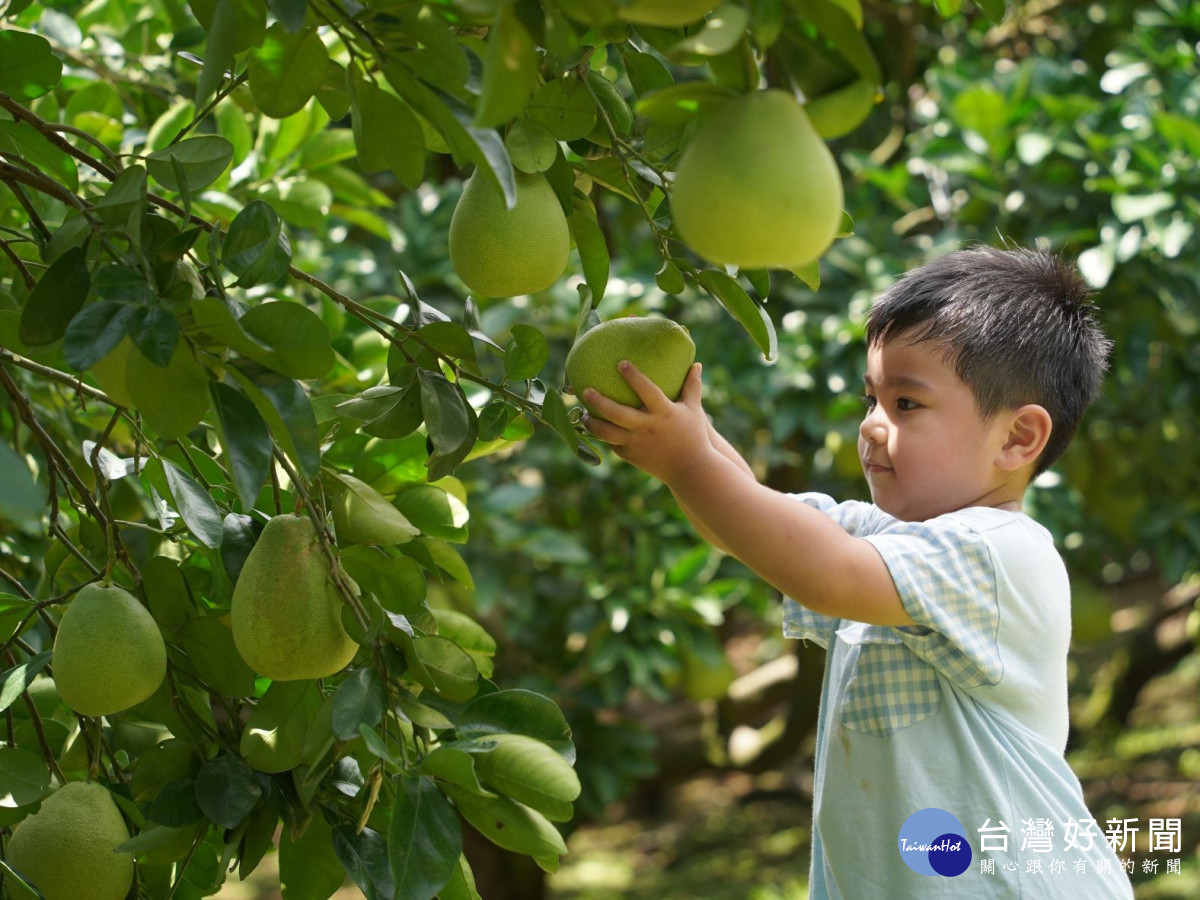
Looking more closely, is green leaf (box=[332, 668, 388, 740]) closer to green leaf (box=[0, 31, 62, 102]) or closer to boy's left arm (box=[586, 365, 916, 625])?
boy's left arm (box=[586, 365, 916, 625])

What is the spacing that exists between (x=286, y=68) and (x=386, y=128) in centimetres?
10

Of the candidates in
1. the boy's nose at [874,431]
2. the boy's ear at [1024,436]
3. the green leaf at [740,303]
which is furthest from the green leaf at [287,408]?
the boy's ear at [1024,436]

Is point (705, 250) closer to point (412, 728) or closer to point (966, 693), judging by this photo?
point (412, 728)

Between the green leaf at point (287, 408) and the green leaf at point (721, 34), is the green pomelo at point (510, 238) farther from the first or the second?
the green leaf at point (721, 34)

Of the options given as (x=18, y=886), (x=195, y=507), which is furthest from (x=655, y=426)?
(x=18, y=886)

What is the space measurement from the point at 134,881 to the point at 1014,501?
37.9 inches

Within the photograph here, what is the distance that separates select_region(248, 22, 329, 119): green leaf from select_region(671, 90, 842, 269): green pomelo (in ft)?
1.16

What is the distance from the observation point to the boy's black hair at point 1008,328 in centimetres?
132

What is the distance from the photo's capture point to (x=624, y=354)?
97 cm

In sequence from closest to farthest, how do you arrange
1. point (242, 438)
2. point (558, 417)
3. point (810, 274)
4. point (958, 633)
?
point (242, 438)
point (558, 417)
point (810, 274)
point (958, 633)

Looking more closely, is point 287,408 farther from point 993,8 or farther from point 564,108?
point 993,8

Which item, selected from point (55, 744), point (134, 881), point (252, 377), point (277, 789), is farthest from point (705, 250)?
point (55, 744)

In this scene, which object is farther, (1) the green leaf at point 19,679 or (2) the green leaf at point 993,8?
(1) the green leaf at point 19,679

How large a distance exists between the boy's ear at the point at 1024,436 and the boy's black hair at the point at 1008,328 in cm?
2
